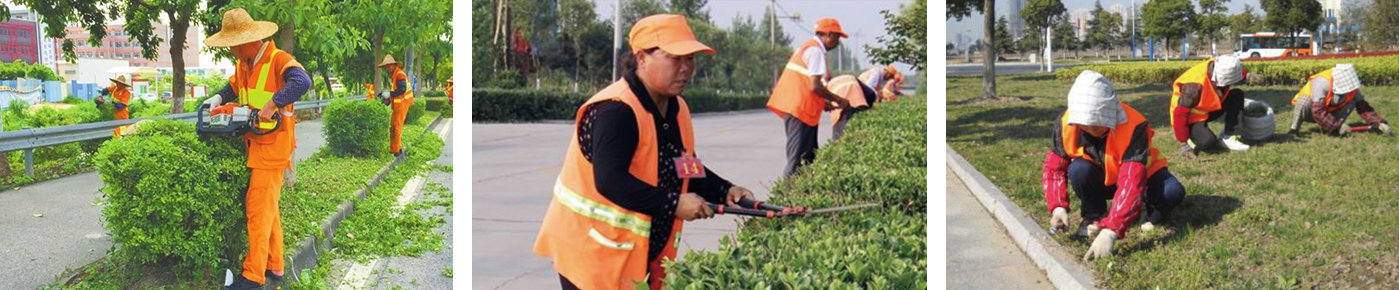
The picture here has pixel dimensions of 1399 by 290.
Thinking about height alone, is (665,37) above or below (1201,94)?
above

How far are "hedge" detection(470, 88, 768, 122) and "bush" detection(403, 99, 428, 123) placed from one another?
1048 mm

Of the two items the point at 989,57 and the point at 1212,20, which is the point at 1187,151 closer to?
the point at 1212,20

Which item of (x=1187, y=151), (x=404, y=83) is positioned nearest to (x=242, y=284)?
(x=404, y=83)

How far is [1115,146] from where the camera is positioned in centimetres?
419

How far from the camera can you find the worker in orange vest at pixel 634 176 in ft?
7.88

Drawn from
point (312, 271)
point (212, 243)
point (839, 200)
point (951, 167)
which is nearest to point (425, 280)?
point (312, 271)

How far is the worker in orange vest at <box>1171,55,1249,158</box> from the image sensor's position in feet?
13.7

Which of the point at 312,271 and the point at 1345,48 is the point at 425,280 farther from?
the point at 1345,48

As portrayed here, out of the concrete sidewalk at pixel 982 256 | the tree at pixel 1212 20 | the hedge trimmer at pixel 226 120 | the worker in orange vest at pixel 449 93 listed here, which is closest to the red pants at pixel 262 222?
the hedge trimmer at pixel 226 120

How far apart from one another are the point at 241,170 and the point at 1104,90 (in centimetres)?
294

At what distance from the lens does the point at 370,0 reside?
397 centimetres

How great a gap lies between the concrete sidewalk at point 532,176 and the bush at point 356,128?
597mm

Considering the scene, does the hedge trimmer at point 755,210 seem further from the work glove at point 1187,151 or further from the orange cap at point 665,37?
the work glove at point 1187,151

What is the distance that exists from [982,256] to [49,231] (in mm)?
3379
